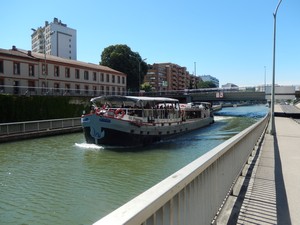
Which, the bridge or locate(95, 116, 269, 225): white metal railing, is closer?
locate(95, 116, 269, 225): white metal railing

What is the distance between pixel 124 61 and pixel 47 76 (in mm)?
31827

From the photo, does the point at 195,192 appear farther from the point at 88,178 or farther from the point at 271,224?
the point at 88,178

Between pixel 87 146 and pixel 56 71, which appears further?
pixel 56 71

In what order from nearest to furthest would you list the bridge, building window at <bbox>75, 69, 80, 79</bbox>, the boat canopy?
the bridge < the boat canopy < building window at <bbox>75, 69, 80, 79</bbox>

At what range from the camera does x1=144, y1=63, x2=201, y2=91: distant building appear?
135 metres

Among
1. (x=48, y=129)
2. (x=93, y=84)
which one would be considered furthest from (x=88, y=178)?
(x=93, y=84)

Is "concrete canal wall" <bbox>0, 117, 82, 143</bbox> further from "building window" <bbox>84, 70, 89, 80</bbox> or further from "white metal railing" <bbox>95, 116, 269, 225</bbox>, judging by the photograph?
"building window" <bbox>84, 70, 89, 80</bbox>

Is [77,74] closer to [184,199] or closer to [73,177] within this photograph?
[73,177]

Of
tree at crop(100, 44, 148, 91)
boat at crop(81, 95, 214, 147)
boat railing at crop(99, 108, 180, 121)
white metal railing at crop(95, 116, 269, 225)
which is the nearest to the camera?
white metal railing at crop(95, 116, 269, 225)

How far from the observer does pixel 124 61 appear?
79688 millimetres

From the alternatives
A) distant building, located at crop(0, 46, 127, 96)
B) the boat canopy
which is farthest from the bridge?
distant building, located at crop(0, 46, 127, 96)

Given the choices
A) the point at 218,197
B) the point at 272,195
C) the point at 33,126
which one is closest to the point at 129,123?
the point at 33,126

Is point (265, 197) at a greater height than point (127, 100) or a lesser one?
lesser

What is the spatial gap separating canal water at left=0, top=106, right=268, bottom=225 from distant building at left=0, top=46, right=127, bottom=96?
19.3 metres
